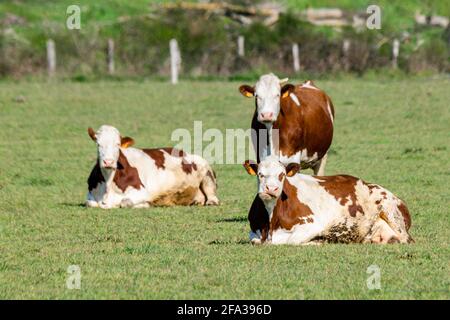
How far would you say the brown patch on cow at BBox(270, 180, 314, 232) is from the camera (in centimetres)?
1257

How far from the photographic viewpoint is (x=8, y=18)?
61.5 m

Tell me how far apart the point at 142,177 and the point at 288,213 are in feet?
18.7

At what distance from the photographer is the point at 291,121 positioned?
52.6 ft

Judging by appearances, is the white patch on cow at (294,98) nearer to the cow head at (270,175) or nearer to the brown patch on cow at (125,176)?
the brown patch on cow at (125,176)

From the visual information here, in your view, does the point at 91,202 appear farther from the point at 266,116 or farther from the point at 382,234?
the point at 382,234

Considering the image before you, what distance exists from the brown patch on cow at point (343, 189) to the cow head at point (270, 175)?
52cm

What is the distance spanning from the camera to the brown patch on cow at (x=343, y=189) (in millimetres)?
12789

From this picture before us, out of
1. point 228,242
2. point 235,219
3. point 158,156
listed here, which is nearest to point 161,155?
point 158,156

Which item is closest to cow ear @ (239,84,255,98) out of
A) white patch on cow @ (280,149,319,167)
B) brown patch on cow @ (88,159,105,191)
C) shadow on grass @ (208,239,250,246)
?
white patch on cow @ (280,149,319,167)

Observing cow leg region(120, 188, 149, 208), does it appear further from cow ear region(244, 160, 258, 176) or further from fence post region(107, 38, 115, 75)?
fence post region(107, 38, 115, 75)

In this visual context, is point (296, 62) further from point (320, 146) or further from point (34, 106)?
point (320, 146)

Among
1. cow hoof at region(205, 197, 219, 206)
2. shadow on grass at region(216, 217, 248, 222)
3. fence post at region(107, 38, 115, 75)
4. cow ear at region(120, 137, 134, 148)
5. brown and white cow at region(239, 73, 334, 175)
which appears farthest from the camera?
fence post at region(107, 38, 115, 75)

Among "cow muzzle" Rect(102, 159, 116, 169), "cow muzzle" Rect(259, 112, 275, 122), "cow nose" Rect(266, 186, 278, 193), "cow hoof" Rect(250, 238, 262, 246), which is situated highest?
"cow muzzle" Rect(259, 112, 275, 122)

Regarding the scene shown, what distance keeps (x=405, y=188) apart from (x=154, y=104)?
559 inches
